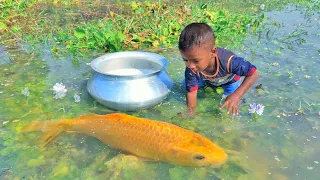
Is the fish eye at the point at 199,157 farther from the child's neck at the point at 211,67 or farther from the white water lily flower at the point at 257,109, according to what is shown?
the child's neck at the point at 211,67

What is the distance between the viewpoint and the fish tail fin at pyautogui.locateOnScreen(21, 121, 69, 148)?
8.85ft

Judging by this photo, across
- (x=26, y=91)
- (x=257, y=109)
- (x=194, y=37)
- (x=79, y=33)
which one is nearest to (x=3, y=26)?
(x=79, y=33)

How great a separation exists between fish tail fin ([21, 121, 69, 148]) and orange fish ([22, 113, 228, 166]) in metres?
0.02

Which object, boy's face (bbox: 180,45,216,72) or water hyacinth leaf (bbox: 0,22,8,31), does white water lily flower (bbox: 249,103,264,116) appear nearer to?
boy's face (bbox: 180,45,216,72)

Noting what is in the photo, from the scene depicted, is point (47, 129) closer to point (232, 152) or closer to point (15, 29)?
point (232, 152)

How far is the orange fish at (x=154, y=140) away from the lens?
90.7 inches

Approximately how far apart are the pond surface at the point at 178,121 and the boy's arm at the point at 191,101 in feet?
0.27

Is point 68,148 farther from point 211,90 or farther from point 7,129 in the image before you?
point 211,90

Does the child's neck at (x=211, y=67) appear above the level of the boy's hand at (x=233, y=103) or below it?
above

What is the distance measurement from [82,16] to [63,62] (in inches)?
100

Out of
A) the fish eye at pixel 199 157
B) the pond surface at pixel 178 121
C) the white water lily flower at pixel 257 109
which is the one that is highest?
the fish eye at pixel 199 157

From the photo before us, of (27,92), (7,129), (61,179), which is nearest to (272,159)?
(61,179)

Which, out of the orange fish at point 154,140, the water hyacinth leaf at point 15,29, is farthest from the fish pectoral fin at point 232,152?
the water hyacinth leaf at point 15,29

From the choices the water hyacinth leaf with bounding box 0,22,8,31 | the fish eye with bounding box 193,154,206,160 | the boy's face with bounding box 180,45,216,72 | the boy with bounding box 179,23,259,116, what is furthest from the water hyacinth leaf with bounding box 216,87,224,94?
the water hyacinth leaf with bounding box 0,22,8,31
